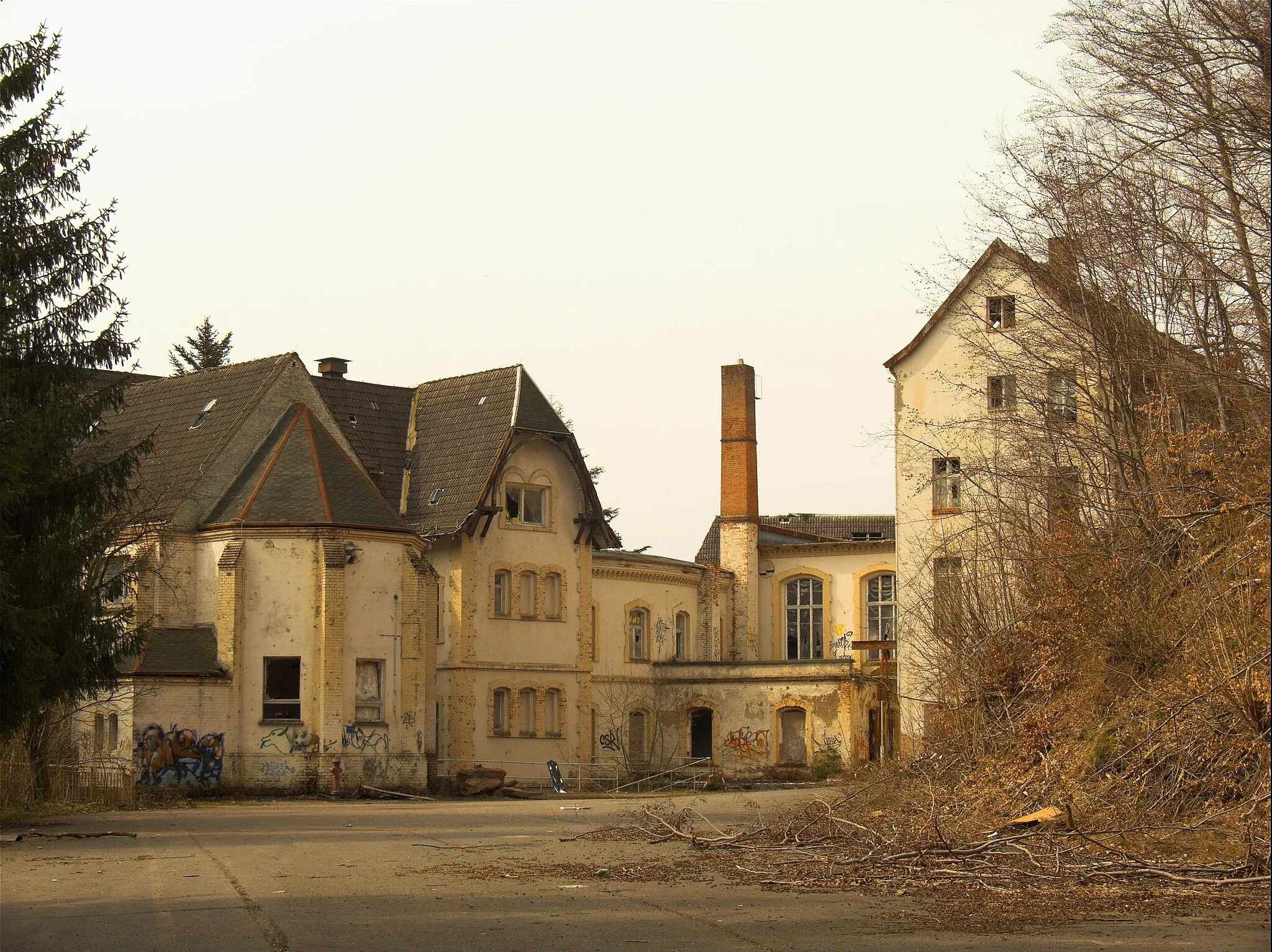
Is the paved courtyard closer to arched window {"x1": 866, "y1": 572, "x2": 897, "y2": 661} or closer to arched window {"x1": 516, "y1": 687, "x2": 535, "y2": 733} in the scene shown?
arched window {"x1": 516, "y1": 687, "x2": 535, "y2": 733}

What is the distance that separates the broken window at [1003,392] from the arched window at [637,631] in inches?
952

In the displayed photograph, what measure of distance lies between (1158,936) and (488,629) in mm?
34143

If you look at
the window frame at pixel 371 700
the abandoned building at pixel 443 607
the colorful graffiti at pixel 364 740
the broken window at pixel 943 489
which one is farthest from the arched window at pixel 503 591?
the broken window at pixel 943 489

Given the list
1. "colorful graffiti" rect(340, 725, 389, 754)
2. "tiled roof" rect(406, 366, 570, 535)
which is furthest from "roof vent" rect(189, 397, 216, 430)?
"colorful graffiti" rect(340, 725, 389, 754)

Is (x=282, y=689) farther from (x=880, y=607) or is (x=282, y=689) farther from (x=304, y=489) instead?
(x=880, y=607)

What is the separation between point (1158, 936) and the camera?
11.5m

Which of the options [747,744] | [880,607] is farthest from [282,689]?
[880,607]

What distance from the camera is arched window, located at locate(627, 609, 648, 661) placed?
52.5m

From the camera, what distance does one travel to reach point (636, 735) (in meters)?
51.7

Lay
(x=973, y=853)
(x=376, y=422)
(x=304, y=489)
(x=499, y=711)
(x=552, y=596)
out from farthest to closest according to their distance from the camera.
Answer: (x=376, y=422), (x=552, y=596), (x=499, y=711), (x=304, y=489), (x=973, y=853)

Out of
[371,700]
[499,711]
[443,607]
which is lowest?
[499,711]

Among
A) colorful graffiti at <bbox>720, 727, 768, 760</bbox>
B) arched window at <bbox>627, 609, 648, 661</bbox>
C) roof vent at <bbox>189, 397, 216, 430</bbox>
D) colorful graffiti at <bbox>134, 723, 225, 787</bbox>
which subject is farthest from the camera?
arched window at <bbox>627, 609, 648, 661</bbox>

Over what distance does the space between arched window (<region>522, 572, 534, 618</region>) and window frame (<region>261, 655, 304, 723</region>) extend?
8.95 meters

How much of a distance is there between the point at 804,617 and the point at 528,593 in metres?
16.1
